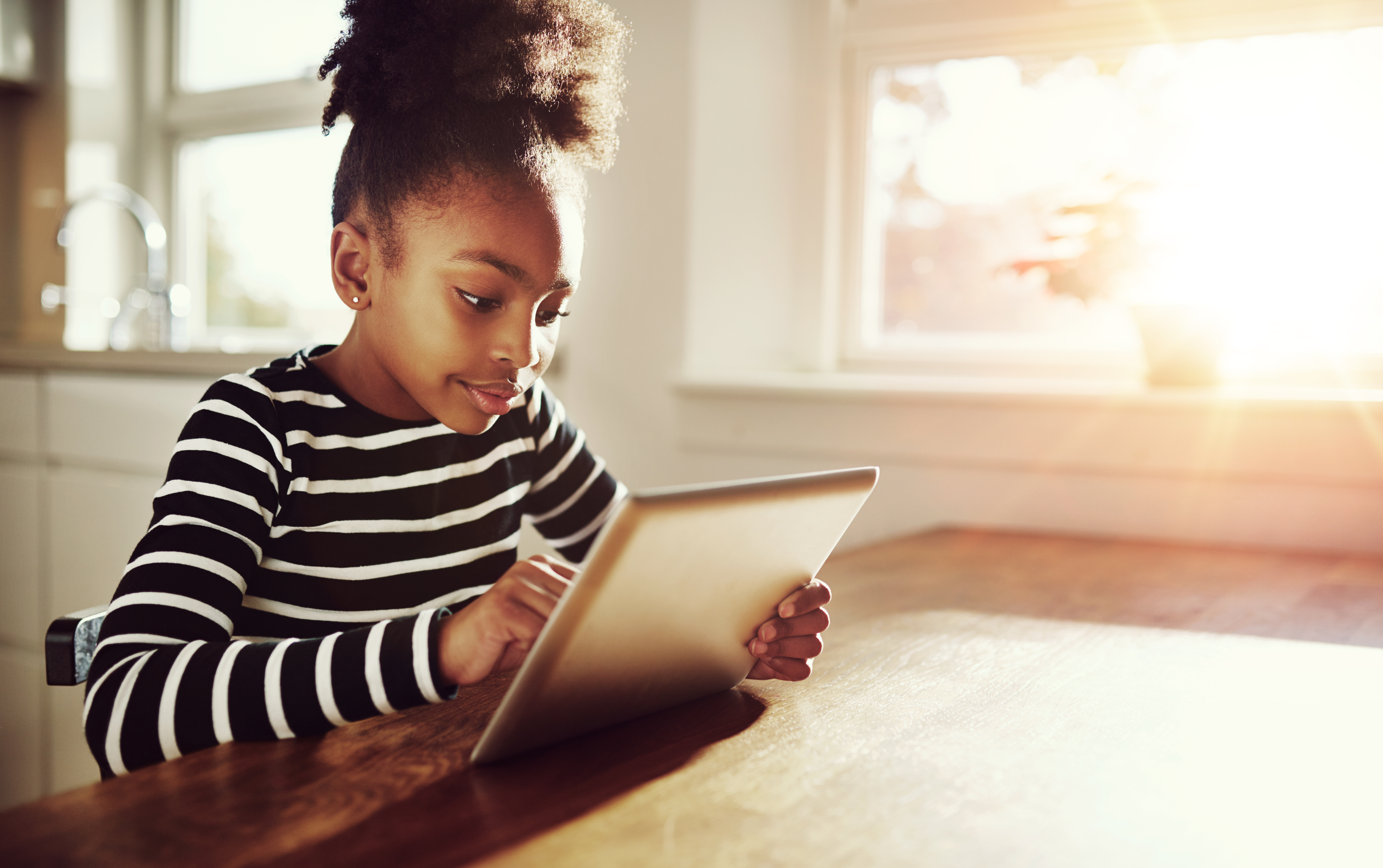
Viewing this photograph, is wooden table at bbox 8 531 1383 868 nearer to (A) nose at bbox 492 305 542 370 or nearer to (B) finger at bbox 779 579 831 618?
(B) finger at bbox 779 579 831 618

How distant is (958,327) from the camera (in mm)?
1746

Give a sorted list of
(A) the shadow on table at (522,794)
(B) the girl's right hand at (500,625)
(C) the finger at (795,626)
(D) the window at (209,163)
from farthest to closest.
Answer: (D) the window at (209,163), (C) the finger at (795,626), (B) the girl's right hand at (500,625), (A) the shadow on table at (522,794)

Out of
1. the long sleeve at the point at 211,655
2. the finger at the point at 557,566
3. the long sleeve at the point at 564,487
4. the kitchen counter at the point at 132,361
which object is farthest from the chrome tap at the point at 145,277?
the finger at the point at 557,566

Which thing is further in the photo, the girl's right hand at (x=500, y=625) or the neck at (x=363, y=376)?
the neck at (x=363, y=376)

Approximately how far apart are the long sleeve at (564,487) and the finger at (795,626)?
42 centimetres

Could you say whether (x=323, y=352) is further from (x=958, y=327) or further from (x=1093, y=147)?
(x=1093, y=147)

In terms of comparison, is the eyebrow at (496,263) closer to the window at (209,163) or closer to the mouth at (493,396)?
the mouth at (493,396)

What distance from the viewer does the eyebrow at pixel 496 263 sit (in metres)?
0.72

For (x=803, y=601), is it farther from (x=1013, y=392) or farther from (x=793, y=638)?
(x=1013, y=392)

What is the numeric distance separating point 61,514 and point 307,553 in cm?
163

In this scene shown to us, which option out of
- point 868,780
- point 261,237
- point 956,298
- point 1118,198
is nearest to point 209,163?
point 261,237

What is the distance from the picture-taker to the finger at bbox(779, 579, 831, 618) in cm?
63

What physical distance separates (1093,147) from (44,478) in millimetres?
2068

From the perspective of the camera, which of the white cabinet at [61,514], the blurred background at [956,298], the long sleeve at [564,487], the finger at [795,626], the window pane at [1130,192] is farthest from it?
the white cabinet at [61,514]
